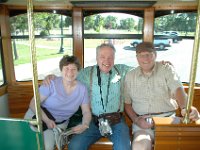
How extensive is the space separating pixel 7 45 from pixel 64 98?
162cm

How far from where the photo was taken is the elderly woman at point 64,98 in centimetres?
237

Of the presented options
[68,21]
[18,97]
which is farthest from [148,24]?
[18,97]

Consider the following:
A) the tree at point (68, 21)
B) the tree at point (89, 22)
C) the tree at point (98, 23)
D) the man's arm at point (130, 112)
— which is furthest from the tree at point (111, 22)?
the man's arm at point (130, 112)

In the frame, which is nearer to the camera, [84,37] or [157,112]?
[157,112]

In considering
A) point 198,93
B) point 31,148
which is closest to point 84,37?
point 198,93

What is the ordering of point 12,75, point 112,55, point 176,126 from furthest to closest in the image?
point 12,75
point 112,55
point 176,126

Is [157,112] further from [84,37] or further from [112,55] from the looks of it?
[84,37]

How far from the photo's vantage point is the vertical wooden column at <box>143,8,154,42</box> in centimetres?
334

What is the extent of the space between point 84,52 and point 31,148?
2082 mm

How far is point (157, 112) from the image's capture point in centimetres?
254

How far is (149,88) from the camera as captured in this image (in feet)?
8.29

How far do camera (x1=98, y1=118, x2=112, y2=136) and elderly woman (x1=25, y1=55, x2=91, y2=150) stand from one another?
0.45ft

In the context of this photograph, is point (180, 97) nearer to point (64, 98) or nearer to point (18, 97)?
point (64, 98)

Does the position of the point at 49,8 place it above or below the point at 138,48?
above
